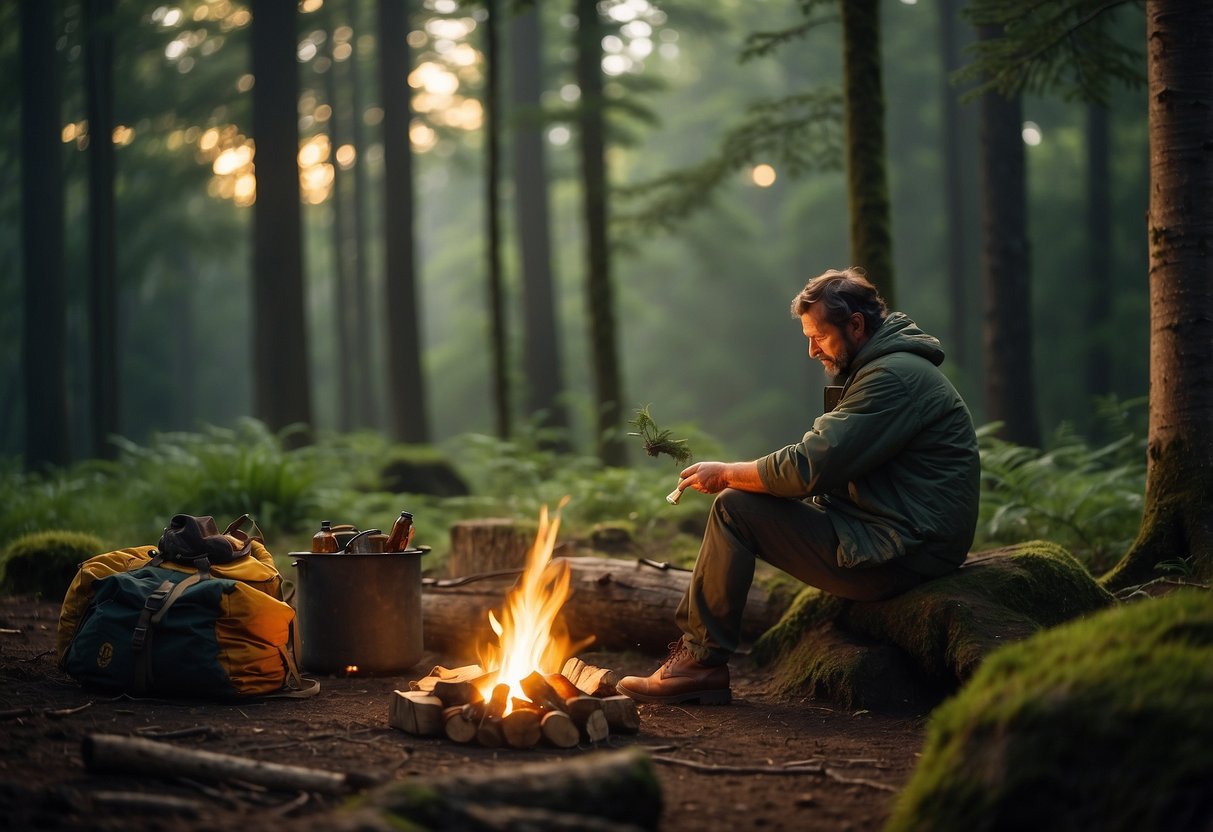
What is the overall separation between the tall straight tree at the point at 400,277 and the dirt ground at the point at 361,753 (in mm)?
11463

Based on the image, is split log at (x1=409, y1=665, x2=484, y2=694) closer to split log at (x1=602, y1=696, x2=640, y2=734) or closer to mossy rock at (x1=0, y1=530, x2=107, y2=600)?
split log at (x1=602, y1=696, x2=640, y2=734)

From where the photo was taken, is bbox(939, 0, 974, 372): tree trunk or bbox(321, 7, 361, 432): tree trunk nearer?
bbox(939, 0, 974, 372): tree trunk

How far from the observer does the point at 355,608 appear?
595cm

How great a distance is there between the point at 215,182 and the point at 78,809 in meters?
25.3

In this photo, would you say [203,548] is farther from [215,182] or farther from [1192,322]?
[215,182]

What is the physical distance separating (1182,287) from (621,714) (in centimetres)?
375

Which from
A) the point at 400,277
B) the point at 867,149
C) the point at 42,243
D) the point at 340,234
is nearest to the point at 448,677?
the point at 867,149

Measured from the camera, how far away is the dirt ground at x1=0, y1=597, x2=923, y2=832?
3.34 meters

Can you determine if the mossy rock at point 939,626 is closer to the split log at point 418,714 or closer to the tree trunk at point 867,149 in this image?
the split log at point 418,714

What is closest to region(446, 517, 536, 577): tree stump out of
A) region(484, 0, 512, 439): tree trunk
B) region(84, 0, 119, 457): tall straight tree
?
region(484, 0, 512, 439): tree trunk

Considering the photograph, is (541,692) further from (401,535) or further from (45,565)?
(45,565)

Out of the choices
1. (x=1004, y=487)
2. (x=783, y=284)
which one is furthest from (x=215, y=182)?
(x=1004, y=487)

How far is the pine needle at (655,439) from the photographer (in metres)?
5.44

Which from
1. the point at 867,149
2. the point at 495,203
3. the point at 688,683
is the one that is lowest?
the point at 688,683
